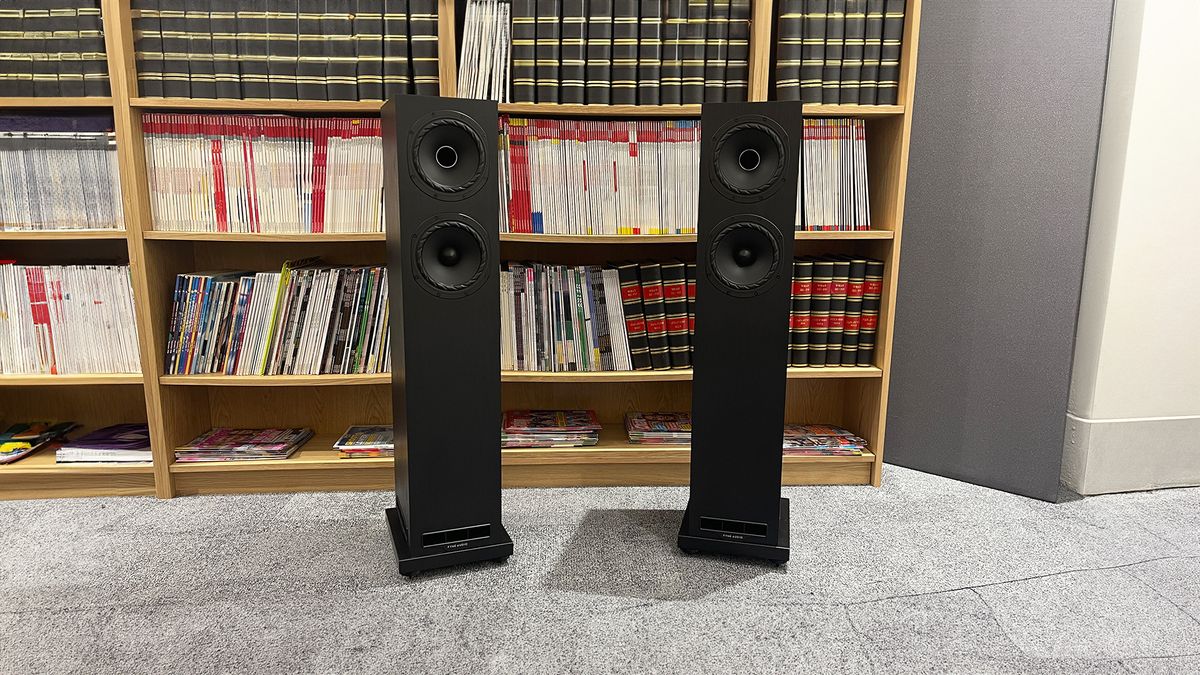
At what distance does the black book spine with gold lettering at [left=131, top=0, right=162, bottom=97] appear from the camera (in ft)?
6.28

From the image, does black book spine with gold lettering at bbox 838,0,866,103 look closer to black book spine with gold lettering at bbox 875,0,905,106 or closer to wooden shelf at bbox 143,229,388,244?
black book spine with gold lettering at bbox 875,0,905,106

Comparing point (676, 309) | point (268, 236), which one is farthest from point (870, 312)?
point (268, 236)

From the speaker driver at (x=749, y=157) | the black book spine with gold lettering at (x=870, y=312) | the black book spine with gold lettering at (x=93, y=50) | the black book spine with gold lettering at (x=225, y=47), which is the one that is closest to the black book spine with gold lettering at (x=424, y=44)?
the black book spine with gold lettering at (x=225, y=47)

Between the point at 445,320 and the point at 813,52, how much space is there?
1240mm

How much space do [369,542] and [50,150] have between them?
131cm

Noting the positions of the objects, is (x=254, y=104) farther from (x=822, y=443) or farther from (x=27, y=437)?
(x=822, y=443)

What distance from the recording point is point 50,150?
1.93 meters

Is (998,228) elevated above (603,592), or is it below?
above

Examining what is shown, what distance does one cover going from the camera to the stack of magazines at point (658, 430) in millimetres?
2191

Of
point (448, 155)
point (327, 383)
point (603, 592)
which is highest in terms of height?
point (448, 155)

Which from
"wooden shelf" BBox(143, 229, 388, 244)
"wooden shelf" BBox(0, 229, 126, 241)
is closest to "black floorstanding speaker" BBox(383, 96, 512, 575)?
"wooden shelf" BBox(143, 229, 388, 244)

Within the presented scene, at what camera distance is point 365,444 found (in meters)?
2.15

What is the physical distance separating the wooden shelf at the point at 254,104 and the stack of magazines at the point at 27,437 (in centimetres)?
100

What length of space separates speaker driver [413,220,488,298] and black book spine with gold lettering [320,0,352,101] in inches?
26.7
